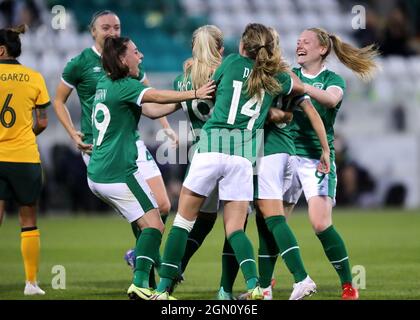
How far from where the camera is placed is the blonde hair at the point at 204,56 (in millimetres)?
7113

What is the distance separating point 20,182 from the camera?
7.74m

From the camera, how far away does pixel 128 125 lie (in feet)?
23.0

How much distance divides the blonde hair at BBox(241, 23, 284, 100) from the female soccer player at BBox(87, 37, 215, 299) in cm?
79

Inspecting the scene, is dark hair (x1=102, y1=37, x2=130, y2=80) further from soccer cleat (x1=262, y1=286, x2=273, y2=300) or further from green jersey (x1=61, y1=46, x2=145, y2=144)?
soccer cleat (x1=262, y1=286, x2=273, y2=300)

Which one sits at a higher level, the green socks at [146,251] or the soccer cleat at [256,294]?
the green socks at [146,251]

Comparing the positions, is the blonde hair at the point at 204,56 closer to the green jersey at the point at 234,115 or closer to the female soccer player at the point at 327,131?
the green jersey at the point at 234,115

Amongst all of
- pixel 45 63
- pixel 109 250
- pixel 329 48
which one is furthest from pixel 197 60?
pixel 45 63

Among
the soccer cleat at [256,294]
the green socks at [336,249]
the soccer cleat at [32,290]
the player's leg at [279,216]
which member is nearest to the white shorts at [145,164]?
the player's leg at [279,216]

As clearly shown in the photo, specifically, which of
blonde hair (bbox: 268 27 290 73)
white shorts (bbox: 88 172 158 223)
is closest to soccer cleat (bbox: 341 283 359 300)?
white shorts (bbox: 88 172 158 223)

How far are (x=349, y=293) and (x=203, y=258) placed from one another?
3.78m

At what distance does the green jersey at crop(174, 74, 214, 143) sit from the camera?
7301 mm
